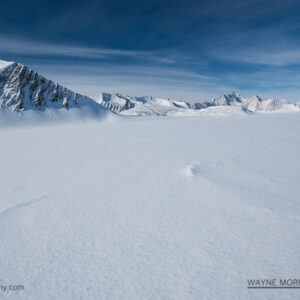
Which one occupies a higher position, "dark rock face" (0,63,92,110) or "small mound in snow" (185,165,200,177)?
"dark rock face" (0,63,92,110)

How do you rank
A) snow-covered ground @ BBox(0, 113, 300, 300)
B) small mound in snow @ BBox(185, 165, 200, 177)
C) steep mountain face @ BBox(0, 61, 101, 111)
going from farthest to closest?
steep mountain face @ BBox(0, 61, 101, 111) → small mound in snow @ BBox(185, 165, 200, 177) → snow-covered ground @ BBox(0, 113, 300, 300)

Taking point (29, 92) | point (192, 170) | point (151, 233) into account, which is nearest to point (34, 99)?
point (29, 92)

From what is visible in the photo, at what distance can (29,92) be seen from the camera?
209 ft

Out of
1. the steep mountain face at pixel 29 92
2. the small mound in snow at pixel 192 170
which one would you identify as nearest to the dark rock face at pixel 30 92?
the steep mountain face at pixel 29 92

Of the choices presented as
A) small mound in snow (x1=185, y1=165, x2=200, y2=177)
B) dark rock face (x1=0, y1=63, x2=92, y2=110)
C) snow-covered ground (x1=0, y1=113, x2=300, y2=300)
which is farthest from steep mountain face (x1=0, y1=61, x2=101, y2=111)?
small mound in snow (x1=185, y1=165, x2=200, y2=177)

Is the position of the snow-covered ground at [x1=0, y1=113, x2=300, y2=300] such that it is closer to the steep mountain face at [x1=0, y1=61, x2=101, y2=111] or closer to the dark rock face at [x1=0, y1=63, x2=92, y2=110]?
the steep mountain face at [x1=0, y1=61, x2=101, y2=111]

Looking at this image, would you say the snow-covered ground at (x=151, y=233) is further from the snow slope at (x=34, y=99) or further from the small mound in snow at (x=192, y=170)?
the snow slope at (x=34, y=99)

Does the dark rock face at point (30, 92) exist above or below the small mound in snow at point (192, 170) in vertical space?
above

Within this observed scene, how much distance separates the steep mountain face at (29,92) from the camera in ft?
194

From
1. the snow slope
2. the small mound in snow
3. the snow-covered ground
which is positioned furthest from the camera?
the snow slope

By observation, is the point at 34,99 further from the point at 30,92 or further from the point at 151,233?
the point at 151,233

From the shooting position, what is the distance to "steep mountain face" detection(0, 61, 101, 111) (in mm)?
59188

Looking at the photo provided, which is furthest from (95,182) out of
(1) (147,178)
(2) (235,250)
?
(2) (235,250)

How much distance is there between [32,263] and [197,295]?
99.7 inches
